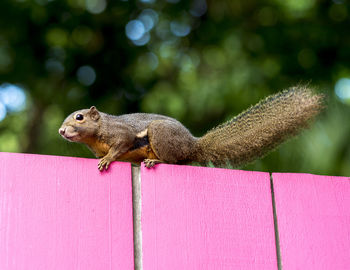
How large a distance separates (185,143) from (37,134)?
2336 millimetres

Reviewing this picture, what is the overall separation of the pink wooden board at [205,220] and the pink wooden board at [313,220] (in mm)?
61

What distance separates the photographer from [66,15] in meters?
6.13

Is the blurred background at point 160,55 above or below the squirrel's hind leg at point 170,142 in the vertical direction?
above

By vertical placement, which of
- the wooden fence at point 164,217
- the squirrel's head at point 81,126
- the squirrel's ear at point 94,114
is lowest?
the wooden fence at point 164,217

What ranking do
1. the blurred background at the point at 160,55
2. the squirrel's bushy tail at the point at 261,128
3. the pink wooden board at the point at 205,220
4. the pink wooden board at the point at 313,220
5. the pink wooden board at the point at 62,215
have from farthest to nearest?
the blurred background at the point at 160,55, the squirrel's bushy tail at the point at 261,128, the pink wooden board at the point at 313,220, the pink wooden board at the point at 205,220, the pink wooden board at the point at 62,215

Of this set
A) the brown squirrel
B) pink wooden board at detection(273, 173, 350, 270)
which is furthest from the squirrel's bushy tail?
pink wooden board at detection(273, 173, 350, 270)

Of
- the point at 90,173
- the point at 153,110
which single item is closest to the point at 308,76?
the point at 153,110

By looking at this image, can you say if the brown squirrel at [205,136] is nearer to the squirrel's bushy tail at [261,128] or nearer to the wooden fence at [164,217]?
the squirrel's bushy tail at [261,128]

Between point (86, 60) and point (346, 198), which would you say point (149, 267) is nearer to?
point (346, 198)

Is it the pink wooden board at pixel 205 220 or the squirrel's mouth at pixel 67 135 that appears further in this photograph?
the squirrel's mouth at pixel 67 135

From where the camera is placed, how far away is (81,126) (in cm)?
305

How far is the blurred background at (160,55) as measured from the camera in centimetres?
525

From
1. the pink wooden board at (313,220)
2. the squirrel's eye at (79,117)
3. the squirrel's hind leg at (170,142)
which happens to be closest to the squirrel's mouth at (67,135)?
the squirrel's eye at (79,117)

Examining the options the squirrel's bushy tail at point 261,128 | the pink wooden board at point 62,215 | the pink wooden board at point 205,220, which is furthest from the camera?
the squirrel's bushy tail at point 261,128
